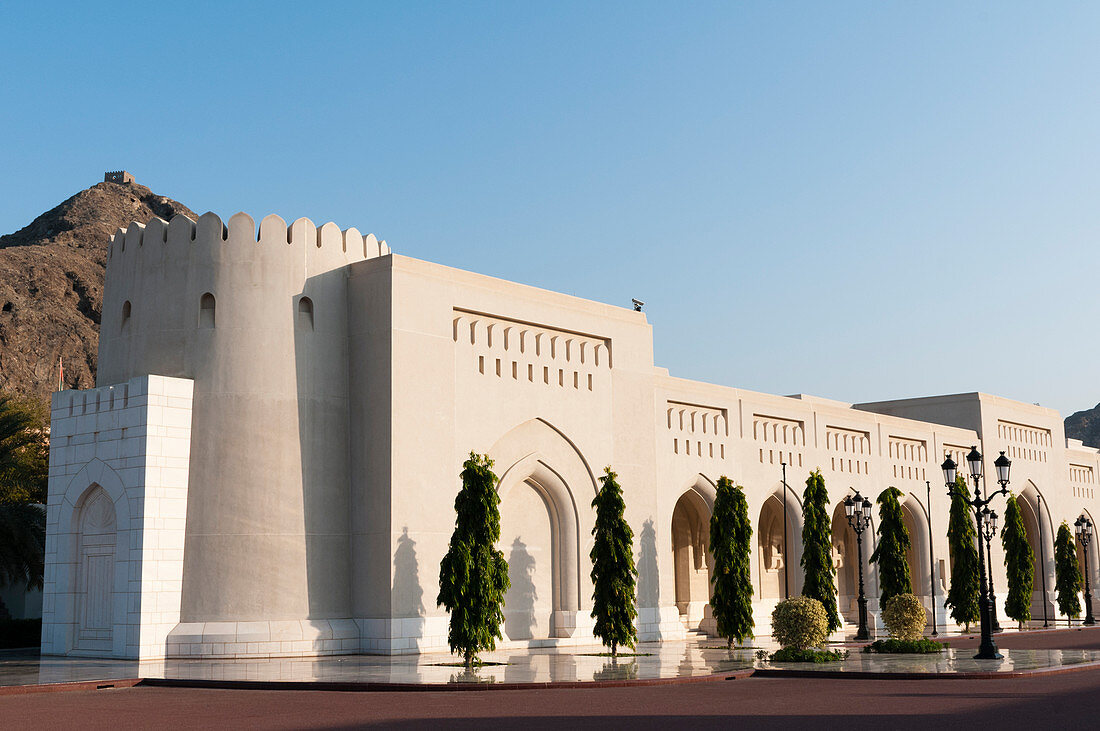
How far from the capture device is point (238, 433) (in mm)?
23750

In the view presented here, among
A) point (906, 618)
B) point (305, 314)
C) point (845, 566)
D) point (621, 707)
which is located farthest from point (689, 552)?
point (621, 707)

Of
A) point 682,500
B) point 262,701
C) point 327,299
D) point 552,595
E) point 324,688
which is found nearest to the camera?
point 262,701

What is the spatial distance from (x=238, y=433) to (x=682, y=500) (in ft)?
59.4

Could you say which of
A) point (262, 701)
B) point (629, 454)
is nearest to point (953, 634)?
point (629, 454)

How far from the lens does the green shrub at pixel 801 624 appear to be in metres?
21.7

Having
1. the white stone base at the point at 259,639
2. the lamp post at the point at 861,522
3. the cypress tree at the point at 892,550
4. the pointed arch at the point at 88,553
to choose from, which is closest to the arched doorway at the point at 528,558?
the white stone base at the point at 259,639

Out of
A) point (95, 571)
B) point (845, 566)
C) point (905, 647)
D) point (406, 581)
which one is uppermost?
point (95, 571)

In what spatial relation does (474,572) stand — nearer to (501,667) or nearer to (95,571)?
(501,667)

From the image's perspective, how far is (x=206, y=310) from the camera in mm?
24594

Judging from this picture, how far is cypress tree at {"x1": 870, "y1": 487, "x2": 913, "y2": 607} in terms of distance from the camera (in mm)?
35344

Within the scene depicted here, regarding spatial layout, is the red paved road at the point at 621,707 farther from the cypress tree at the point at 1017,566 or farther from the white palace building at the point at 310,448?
the cypress tree at the point at 1017,566

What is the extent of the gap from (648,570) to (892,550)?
10.2 meters

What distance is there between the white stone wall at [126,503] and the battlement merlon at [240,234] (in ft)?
11.1

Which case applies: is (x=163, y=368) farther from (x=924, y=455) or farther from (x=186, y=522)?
(x=924, y=455)
